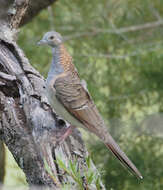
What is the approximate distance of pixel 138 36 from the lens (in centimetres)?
495

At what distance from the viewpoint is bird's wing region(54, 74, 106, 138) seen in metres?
2.19

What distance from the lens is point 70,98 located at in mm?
2260

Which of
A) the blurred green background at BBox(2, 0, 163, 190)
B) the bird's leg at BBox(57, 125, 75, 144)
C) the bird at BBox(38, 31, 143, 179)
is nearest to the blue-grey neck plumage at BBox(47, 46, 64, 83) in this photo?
the bird at BBox(38, 31, 143, 179)

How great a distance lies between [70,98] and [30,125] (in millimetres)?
378

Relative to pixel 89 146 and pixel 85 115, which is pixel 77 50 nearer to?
pixel 89 146

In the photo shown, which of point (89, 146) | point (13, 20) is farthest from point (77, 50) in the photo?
point (13, 20)

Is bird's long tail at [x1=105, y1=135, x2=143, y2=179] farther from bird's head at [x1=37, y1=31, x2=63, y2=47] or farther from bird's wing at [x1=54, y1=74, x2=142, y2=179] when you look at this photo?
bird's head at [x1=37, y1=31, x2=63, y2=47]

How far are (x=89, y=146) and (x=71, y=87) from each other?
1368mm

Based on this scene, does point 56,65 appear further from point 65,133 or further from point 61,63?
point 65,133

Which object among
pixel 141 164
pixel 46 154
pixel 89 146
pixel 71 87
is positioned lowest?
pixel 141 164

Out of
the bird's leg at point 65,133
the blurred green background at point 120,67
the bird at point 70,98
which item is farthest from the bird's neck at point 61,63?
the blurred green background at point 120,67

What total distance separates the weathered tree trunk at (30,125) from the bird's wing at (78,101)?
0.10 meters

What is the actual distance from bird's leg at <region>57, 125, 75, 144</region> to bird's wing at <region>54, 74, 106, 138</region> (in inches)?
5.5

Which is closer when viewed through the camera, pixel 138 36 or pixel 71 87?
pixel 71 87
